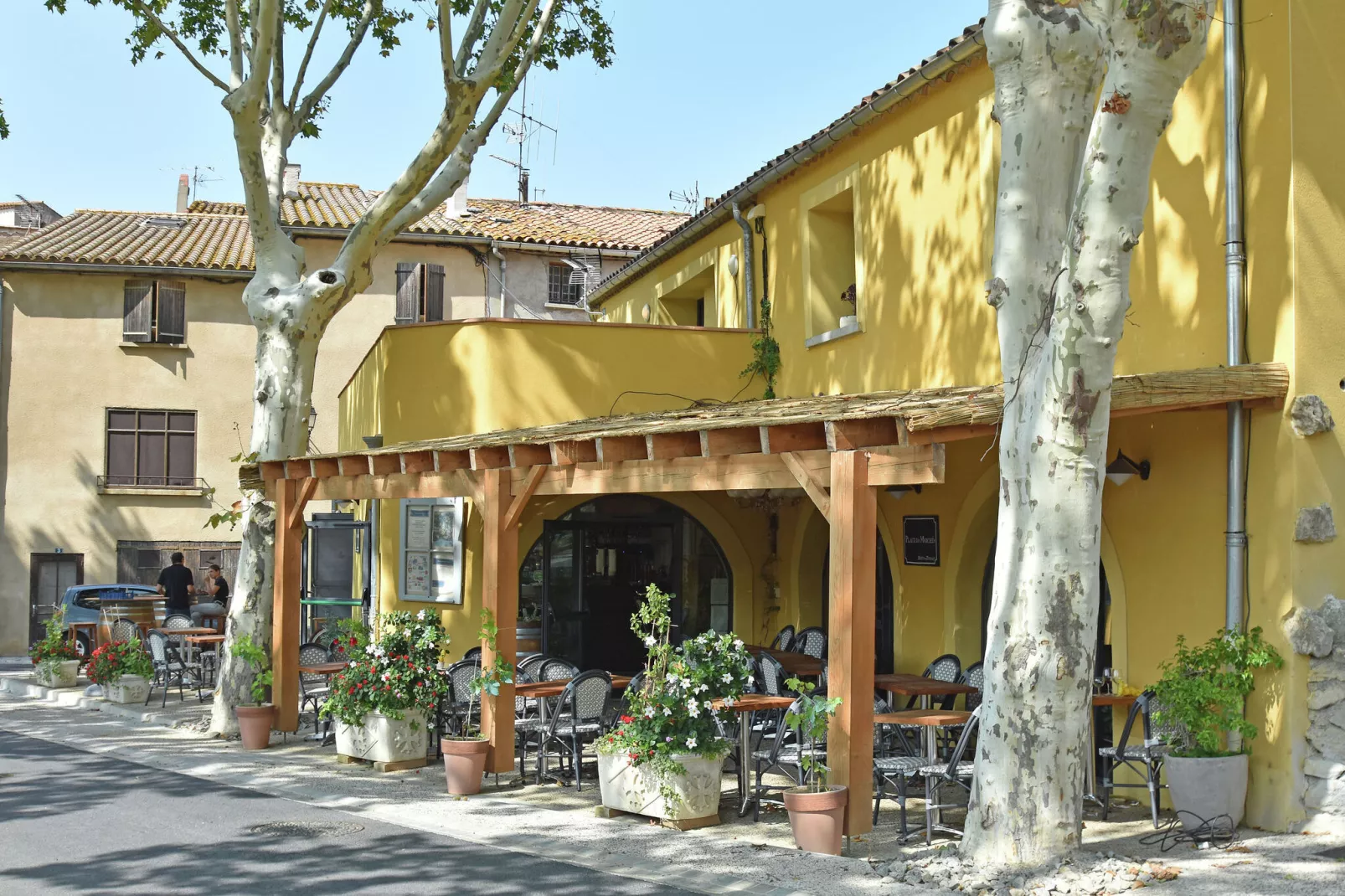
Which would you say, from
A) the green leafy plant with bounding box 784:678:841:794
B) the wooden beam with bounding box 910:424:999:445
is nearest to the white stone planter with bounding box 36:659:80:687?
the green leafy plant with bounding box 784:678:841:794

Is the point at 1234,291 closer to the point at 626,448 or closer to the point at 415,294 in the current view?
the point at 626,448

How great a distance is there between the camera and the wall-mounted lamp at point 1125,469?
922cm

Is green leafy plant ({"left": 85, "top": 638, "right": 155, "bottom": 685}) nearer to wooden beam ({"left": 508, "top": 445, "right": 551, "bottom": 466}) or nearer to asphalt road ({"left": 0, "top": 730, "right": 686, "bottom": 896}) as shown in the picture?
asphalt road ({"left": 0, "top": 730, "right": 686, "bottom": 896})

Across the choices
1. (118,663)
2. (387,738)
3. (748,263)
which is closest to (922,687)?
(387,738)

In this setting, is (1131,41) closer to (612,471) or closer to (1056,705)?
(1056,705)

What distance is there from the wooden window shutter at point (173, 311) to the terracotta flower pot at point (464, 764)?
18208mm

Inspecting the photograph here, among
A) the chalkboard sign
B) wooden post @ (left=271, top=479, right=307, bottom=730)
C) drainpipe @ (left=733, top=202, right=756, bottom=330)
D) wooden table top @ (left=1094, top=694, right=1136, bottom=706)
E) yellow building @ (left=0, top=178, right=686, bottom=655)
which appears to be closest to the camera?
wooden table top @ (left=1094, top=694, right=1136, bottom=706)

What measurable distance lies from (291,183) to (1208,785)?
84.8ft

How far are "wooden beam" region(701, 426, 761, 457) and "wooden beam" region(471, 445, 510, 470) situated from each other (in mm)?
2270

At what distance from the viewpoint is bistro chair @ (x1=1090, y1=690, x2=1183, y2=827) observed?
8.40 metres

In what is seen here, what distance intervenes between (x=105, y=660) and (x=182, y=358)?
11.6m

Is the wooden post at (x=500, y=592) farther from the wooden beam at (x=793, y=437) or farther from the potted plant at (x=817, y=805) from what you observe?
the potted plant at (x=817, y=805)

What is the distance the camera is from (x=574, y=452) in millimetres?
9469

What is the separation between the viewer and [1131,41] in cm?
666
